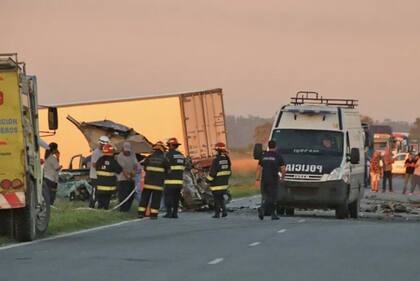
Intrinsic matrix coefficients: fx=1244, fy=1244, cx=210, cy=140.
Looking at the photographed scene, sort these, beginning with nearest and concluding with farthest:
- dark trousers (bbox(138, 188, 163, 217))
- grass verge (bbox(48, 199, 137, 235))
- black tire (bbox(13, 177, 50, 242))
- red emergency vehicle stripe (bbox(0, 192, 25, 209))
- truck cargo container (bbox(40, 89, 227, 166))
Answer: red emergency vehicle stripe (bbox(0, 192, 25, 209)) → black tire (bbox(13, 177, 50, 242)) → grass verge (bbox(48, 199, 137, 235)) → dark trousers (bbox(138, 188, 163, 217)) → truck cargo container (bbox(40, 89, 227, 166))

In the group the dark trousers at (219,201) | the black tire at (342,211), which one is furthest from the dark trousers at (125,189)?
the black tire at (342,211)

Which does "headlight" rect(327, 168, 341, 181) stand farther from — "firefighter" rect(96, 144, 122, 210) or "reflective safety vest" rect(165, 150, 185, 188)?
"firefighter" rect(96, 144, 122, 210)

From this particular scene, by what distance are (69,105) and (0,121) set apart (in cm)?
2404

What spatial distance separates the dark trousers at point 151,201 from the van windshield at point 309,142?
370cm

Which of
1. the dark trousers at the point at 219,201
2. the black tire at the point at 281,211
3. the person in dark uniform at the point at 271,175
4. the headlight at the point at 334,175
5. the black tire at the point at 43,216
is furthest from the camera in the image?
the black tire at the point at 281,211

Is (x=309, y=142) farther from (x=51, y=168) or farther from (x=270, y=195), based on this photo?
(x=51, y=168)

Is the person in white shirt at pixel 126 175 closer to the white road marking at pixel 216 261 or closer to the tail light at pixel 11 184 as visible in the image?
the tail light at pixel 11 184

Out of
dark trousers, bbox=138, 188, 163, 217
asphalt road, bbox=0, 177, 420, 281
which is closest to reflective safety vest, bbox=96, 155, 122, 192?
dark trousers, bbox=138, 188, 163, 217

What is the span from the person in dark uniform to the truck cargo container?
13.9m

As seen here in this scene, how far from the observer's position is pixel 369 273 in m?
14.7

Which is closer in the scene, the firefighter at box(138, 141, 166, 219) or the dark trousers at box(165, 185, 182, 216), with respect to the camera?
the firefighter at box(138, 141, 166, 219)

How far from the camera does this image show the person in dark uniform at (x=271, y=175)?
27266 mm

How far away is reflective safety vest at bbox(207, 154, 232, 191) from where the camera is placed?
28.2 meters

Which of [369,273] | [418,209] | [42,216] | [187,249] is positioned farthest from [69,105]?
[369,273]
